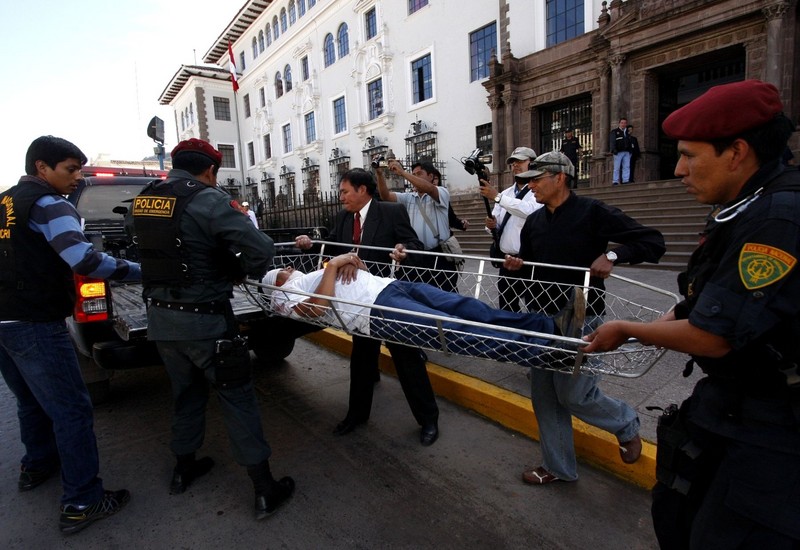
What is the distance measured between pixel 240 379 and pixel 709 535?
6.58 feet

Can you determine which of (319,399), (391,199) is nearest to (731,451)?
(319,399)

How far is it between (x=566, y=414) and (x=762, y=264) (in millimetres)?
1572

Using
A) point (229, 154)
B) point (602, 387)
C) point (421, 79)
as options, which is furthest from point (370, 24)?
point (602, 387)

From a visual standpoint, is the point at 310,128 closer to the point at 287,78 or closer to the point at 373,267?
the point at 287,78

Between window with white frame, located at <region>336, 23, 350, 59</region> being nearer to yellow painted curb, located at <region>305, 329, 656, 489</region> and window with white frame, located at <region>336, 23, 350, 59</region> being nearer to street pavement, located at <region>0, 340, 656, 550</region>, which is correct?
yellow painted curb, located at <region>305, 329, 656, 489</region>

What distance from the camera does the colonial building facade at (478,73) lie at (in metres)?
10.4

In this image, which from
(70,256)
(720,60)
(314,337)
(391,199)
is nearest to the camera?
(70,256)

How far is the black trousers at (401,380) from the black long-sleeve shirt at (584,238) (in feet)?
2.95

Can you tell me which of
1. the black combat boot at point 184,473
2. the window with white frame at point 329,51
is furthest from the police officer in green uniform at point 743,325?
the window with white frame at point 329,51

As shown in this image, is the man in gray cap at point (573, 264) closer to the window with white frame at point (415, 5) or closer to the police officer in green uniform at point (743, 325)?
the police officer in green uniform at point (743, 325)

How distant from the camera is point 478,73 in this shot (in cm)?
1656

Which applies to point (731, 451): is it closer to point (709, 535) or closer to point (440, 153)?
point (709, 535)

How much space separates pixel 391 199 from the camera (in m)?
4.29

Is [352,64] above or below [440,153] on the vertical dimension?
above
